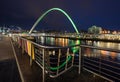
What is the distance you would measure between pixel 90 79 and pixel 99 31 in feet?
558

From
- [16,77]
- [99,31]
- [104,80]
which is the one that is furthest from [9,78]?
[99,31]

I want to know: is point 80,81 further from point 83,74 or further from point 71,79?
point 83,74

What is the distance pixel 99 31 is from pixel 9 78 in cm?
17066

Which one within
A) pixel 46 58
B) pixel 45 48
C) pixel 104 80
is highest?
pixel 45 48

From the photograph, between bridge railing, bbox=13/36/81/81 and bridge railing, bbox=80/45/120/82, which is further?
bridge railing, bbox=80/45/120/82

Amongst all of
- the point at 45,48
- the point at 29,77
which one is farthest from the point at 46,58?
the point at 29,77

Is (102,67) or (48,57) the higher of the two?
(48,57)

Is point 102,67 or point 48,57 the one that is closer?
point 48,57

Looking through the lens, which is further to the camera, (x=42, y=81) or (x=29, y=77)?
(x=29, y=77)

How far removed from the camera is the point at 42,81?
6117mm

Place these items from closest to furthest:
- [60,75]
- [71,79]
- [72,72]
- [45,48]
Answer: [45,48] → [71,79] → [60,75] → [72,72]

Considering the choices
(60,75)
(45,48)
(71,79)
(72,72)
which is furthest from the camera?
(72,72)

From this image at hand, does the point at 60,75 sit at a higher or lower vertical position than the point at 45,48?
lower

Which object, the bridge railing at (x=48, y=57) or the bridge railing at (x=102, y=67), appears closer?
the bridge railing at (x=48, y=57)
